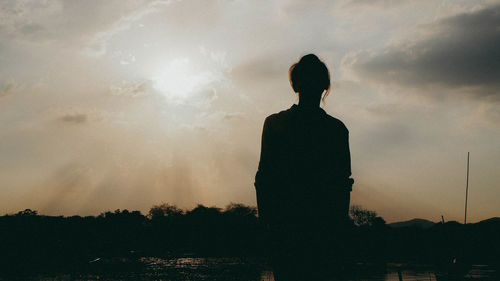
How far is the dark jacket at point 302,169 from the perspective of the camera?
255 cm

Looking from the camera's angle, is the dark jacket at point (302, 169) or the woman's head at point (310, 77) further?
the woman's head at point (310, 77)

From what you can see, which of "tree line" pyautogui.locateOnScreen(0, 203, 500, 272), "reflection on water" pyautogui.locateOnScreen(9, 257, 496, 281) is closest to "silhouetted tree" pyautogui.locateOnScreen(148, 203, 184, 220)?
"tree line" pyautogui.locateOnScreen(0, 203, 500, 272)

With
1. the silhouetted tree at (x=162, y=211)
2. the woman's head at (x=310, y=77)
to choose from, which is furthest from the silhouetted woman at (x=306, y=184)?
the silhouetted tree at (x=162, y=211)

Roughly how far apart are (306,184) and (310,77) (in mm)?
748

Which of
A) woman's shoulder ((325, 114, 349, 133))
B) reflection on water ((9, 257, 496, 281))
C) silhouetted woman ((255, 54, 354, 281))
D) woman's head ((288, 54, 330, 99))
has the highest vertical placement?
woman's head ((288, 54, 330, 99))

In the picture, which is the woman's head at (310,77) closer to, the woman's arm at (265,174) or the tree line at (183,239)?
the woman's arm at (265,174)

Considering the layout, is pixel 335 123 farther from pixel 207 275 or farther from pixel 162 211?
Result: pixel 162 211

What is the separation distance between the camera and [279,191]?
2588 mm

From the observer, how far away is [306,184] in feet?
8.41

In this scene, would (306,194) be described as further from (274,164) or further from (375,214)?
(375,214)

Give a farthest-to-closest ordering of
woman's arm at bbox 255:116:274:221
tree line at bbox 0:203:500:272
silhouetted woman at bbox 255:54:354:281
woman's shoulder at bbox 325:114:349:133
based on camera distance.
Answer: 1. tree line at bbox 0:203:500:272
2. woman's shoulder at bbox 325:114:349:133
3. woman's arm at bbox 255:116:274:221
4. silhouetted woman at bbox 255:54:354:281

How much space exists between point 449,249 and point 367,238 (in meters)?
22.3

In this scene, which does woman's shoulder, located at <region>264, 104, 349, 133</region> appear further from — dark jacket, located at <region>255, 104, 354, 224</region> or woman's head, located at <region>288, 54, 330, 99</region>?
woman's head, located at <region>288, 54, 330, 99</region>

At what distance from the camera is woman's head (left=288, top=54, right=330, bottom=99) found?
2764 millimetres
